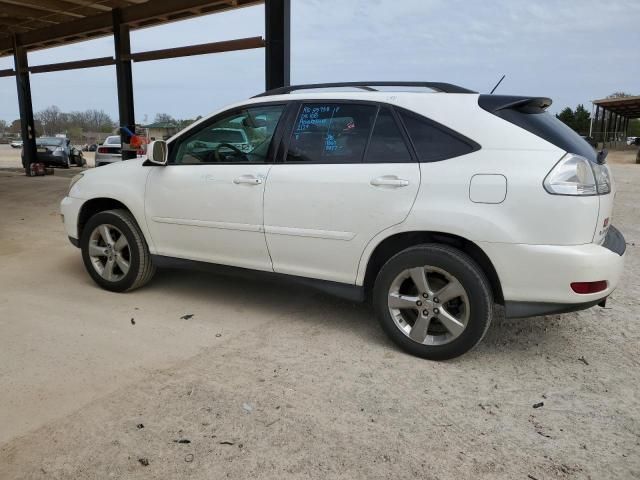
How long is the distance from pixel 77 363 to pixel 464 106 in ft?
9.63

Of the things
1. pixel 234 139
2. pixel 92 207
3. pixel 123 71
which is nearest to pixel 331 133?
pixel 234 139

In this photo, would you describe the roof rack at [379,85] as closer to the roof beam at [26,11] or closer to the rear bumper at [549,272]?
the rear bumper at [549,272]

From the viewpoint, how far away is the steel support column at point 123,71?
11.7 m

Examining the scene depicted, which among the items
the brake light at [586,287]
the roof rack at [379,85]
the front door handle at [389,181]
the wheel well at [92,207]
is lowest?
the brake light at [586,287]

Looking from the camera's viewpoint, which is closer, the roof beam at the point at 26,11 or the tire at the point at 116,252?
the tire at the point at 116,252

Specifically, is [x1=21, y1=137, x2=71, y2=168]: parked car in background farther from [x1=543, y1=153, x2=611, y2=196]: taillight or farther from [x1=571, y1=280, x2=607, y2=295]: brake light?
[x1=571, y1=280, x2=607, y2=295]: brake light

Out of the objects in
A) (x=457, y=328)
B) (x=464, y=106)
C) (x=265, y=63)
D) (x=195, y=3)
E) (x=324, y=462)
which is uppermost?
(x=195, y=3)

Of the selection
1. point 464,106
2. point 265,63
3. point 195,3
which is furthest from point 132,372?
point 195,3

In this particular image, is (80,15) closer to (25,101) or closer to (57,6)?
(57,6)

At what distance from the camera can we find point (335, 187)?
3516 millimetres

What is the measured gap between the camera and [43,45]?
1491 cm

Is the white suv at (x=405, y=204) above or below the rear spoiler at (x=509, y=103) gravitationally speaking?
below

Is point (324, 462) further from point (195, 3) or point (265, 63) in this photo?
point (195, 3)

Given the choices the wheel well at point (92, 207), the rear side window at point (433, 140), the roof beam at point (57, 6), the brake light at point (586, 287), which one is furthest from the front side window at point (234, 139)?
the roof beam at point (57, 6)
